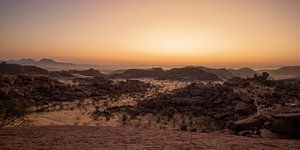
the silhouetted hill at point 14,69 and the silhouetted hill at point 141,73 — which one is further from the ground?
the silhouetted hill at point 14,69

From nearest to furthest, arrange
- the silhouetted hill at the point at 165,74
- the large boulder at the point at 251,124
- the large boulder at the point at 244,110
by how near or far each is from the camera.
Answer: the large boulder at the point at 251,124
the large boulder at the point at 244,110
the silhouetted hill at the point at 165,74

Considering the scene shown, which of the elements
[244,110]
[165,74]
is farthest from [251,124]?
[165,74]


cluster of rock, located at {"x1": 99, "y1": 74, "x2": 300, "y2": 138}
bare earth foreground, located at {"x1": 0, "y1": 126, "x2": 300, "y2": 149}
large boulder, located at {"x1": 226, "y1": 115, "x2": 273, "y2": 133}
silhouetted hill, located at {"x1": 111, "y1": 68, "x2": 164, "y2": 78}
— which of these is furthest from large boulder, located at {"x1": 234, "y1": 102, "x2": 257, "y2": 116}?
silhouetted hill, located at {"x1": 111, "y1": 68, "x2": 164, "y2": 78}

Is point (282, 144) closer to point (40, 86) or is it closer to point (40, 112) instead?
point (40, 112)

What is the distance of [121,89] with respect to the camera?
43.7m

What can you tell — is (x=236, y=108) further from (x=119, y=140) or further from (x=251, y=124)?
(x=119, y=140)

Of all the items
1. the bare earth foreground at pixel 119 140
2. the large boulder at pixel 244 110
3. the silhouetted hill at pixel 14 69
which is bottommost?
the bare earth foreground at pixel 119 140

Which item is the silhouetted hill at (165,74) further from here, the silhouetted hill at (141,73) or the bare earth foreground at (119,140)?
the bare earth foreground at (119,140)

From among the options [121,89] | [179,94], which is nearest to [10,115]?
→ [179,94]

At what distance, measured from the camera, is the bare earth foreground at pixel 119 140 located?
41.5ft

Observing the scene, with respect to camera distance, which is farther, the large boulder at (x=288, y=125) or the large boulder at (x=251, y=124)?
the large boulder at (x=251, y=124)

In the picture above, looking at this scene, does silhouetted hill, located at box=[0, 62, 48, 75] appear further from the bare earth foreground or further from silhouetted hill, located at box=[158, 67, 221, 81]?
the bare earth foreground

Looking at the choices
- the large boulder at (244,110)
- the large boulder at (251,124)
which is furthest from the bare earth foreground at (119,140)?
A: the large boulder at (244,110)

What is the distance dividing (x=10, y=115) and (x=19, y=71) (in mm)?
63983
